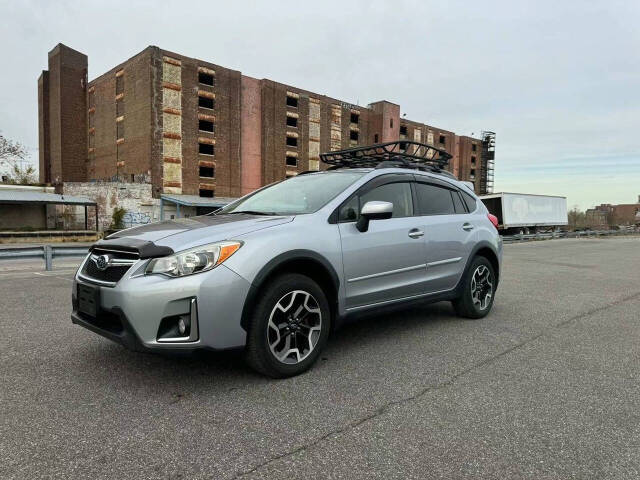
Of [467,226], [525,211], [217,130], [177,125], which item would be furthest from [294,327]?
[217,130]

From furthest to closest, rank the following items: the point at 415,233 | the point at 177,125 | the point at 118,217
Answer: the point at 177,125 < the point at 118,217 < the point at 415,233

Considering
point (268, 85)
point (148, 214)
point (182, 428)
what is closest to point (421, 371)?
point (182, 428)

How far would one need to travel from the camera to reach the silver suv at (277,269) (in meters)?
2.93

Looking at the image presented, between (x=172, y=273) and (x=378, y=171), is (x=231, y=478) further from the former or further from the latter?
(x=378, y=171)

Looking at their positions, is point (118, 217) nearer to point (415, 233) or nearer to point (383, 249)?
Answer: point (415, 233)

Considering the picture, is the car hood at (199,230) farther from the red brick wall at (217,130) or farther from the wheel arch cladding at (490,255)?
the red brick wall at (217,130)

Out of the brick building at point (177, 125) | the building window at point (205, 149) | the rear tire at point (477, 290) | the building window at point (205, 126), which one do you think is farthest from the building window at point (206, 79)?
the rear tire at point (477, 290)

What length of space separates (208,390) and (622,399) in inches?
115

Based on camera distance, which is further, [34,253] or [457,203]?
[34,253]

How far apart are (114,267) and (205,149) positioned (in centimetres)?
3810

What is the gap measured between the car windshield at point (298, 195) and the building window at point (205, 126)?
1441 inches

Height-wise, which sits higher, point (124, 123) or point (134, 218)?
point (124, 123)

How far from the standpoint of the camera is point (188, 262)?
9.77 ft

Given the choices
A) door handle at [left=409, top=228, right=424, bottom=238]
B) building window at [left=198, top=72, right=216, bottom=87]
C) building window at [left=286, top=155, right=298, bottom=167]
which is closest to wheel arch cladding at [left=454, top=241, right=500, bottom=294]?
door handle at [left=409, top=228, right=424, bottom=238]
